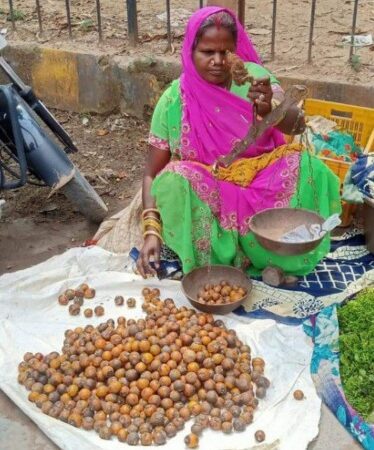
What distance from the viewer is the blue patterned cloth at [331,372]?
2.61 m

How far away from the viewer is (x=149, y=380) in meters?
2.85

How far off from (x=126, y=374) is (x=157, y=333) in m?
0.28

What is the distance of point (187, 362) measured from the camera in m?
2.90

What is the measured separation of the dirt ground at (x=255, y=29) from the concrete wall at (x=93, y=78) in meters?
0.16

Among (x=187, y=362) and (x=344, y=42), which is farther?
(x=344, y=42)

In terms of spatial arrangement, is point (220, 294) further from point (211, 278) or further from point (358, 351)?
point (358, 351)

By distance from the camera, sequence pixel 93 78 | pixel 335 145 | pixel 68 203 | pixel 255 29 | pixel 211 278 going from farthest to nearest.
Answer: pixel 255 29
pixel 93 78
pixel 68 203
pixel 335 145
pixel 211 278

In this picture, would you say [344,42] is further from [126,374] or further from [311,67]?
[126,374]

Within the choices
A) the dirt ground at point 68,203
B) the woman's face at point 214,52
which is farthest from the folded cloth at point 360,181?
the dirt ground at point 68,203

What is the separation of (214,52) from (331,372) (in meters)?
1.65

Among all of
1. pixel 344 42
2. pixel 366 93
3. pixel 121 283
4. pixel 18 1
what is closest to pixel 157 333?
pixel 121 283

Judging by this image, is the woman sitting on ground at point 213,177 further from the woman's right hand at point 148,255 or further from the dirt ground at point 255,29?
the dirt ground at point 255,29

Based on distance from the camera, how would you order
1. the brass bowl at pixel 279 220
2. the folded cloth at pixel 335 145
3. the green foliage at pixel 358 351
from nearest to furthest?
the green foliage at pixel 358 351, the brass bowl at pixel 279 220, the folded cloth at pixel 335 145

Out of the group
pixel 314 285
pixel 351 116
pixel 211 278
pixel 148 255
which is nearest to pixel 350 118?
pixel 351 116
